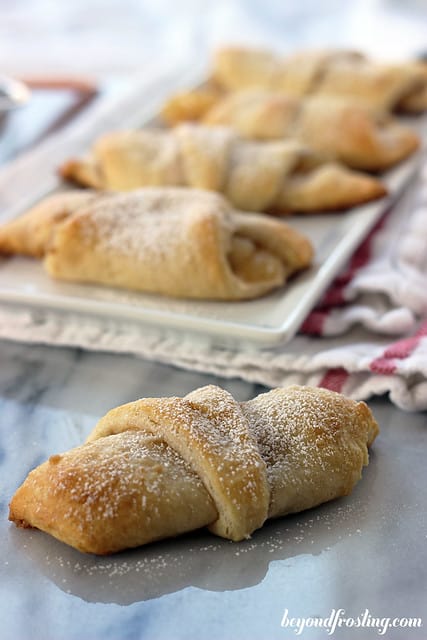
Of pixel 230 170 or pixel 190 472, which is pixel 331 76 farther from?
pixel 190 472

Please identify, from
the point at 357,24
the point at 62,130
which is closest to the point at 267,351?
the point at 62,130

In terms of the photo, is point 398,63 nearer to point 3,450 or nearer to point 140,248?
point 140,248

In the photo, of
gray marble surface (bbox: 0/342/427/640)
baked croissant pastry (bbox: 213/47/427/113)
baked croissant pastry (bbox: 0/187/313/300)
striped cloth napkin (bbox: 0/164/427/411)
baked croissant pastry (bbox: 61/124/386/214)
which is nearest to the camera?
gray marble surface (bbox: 0/342/427/640)

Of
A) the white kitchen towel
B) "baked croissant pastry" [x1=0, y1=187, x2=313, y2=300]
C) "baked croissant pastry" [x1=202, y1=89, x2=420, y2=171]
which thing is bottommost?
the white kitchen towel

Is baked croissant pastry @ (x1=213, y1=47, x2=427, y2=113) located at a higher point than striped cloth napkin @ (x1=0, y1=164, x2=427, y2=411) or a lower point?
higher

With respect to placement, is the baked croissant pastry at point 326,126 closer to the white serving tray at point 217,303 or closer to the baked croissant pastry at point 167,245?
the white serving tray at point 217,303

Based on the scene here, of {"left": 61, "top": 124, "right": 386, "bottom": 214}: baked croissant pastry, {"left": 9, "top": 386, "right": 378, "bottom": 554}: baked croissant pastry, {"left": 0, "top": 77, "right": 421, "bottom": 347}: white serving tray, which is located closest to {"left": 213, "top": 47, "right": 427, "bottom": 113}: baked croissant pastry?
{"left": 61, "top": 124, "right": 386, "bottom": 214}: baked croissant pastry

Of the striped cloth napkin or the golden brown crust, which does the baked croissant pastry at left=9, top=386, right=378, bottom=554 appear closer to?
the striped cloth napkin
